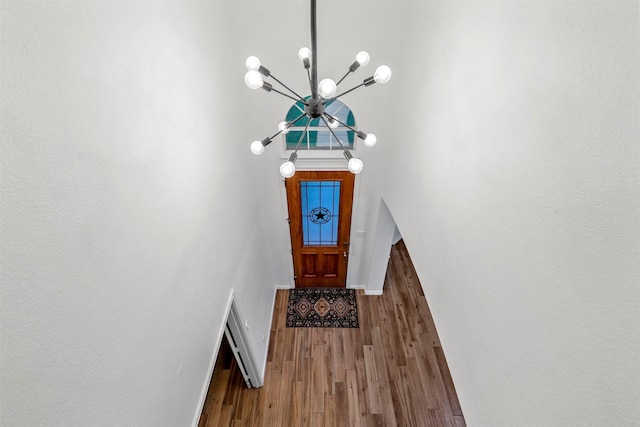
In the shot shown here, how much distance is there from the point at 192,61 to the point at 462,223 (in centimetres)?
204

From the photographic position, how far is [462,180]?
6.51 ft

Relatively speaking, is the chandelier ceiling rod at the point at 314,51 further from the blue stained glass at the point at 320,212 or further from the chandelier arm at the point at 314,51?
the blue stained glass at the point at 320,212

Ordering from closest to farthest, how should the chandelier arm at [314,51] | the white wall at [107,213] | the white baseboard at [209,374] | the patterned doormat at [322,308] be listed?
the white wall at [107,213], the chandelier arm at [314,51], the white baseboard at [209,374], the patterned doormat at [322,308]

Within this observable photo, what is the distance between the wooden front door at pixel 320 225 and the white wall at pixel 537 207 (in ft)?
6.11

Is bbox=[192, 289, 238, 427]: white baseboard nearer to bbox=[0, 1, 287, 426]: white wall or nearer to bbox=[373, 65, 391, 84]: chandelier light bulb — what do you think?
bbox=[0, 1, 287, 426]: white wall

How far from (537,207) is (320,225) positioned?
3350 mm

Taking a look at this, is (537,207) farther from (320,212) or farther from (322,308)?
(322,308)

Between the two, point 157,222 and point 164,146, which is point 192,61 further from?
point 157,222

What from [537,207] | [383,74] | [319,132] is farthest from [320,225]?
[537,207]

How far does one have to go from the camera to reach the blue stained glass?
412 cm

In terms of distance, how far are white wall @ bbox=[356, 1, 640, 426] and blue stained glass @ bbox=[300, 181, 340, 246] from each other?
6.33ft

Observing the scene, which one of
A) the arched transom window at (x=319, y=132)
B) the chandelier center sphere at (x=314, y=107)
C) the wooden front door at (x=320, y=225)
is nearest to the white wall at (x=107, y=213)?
the chandelier center sphere at (x=314, y=107)

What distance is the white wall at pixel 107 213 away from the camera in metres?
0.91

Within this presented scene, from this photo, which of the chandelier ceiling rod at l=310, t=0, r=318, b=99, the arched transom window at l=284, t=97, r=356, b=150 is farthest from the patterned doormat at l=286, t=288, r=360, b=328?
the chandelier ceiling rod at l=310, t=0, r=318, b=99
